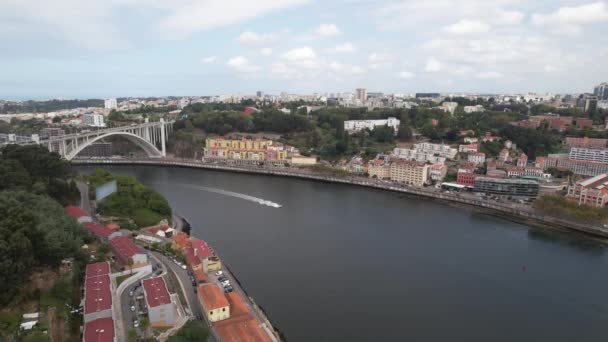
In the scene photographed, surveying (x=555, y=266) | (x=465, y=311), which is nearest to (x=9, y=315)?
(x=465, y=311)

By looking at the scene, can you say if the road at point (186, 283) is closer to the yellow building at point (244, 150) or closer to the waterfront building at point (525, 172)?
the yellow building at point (244, 150)

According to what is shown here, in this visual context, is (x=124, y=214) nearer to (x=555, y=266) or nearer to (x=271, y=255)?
(x=271, y=255)

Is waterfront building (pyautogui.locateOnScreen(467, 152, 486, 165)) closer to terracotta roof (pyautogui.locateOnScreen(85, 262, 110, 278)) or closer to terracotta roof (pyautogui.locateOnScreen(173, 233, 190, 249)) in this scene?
terracotta roof (pyautogui.locateOnScreen(173, 233, 190, 249))

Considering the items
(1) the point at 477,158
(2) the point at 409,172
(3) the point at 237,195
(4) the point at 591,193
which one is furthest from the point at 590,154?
(3) the point at 237,195

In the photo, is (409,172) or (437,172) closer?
(409,172)

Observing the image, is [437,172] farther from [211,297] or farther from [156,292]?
[156,292]

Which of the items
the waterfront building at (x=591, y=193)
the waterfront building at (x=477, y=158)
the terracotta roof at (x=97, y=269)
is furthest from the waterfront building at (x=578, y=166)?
the terracotta roof at (x=97, y=269)
